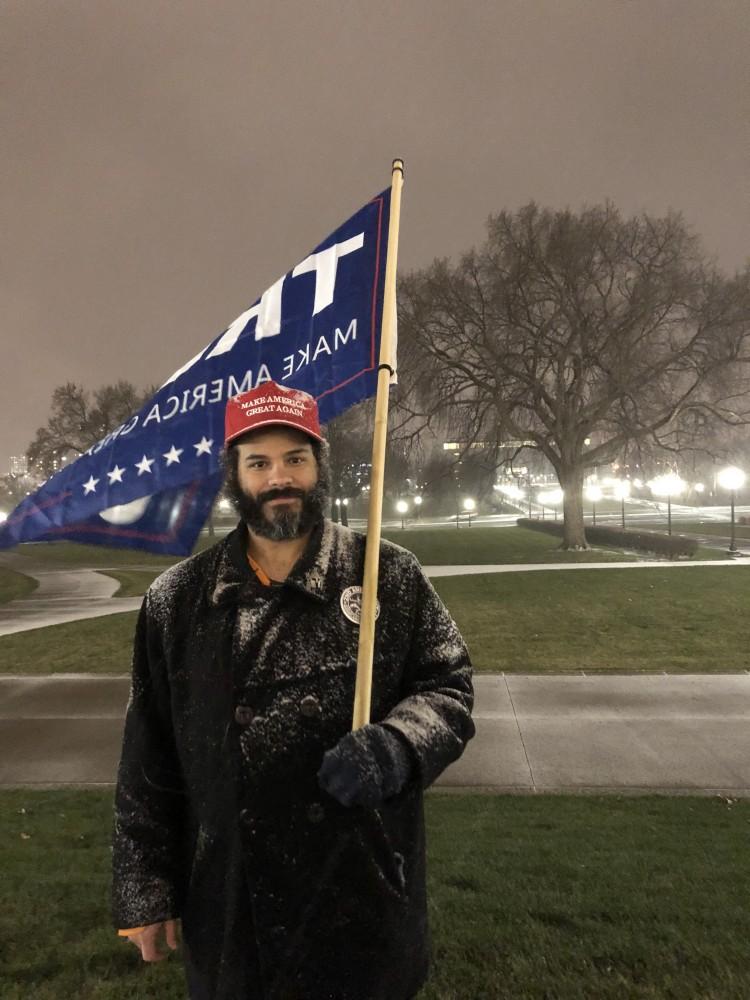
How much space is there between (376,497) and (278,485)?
35 centimetres

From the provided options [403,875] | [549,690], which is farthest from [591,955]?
[549,690]

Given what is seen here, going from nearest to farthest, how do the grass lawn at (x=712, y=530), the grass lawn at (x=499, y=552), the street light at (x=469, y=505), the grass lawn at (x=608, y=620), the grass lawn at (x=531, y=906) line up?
the grass lawn at (x=531, y=906) < the grass lawn at (x=608, y=620) < the grass lawn at (x=499, y=552) < the grass lawn at (x=712, y=530) < the street light at (x=469, y=505)

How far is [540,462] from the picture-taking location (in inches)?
1484

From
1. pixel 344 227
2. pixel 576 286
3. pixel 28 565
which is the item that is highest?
pixel 576 286

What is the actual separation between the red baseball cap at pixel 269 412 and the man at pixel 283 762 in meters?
0.01

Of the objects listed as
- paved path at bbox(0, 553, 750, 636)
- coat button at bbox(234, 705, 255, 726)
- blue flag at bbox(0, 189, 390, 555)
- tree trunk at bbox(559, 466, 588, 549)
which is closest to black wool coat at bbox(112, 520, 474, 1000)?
coat button at bbox(234, 705, 255, 726)

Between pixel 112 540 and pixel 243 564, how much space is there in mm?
1971

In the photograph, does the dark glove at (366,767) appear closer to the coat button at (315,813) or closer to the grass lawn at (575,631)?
the coat button at (315,813)

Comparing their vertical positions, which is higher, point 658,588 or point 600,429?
point 600,429

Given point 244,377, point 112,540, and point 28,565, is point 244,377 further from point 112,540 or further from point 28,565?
point 28,565

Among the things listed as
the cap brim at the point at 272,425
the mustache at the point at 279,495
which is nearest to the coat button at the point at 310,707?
the mustache at the point at 279,495

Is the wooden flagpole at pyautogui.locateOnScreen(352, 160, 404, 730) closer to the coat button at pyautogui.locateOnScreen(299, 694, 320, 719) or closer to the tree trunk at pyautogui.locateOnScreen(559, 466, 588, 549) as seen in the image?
the coat button at pyautogui.locateOnScreen(299, 694, 320, 719)

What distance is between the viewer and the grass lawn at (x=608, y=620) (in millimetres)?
8914

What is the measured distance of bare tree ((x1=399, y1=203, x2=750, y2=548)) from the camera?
25391 mm
